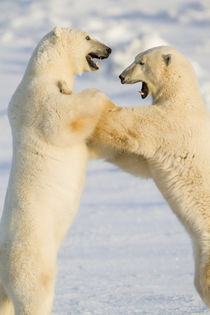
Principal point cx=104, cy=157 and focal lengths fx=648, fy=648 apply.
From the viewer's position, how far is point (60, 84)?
4746 mm

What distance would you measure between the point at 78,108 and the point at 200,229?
1.24 meters

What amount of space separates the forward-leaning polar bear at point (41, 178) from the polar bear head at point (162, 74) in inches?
17.5

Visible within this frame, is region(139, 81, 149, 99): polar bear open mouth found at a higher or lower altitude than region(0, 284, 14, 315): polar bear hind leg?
higher

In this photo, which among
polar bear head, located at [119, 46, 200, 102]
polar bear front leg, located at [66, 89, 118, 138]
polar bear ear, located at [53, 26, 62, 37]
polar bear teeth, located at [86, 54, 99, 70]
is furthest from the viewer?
polar bear teeth, located at [86, 54, 99, 70]

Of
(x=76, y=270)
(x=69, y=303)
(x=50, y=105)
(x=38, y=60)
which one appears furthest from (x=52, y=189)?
(x=76, y=270)

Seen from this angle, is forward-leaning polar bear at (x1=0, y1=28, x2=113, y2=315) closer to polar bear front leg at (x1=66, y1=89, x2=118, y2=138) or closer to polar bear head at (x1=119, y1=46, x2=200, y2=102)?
polar bear front leg at (x1=66, y1=89, x2=118, y2=138)

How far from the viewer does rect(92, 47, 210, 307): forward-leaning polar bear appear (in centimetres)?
463

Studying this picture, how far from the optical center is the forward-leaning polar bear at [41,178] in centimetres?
441

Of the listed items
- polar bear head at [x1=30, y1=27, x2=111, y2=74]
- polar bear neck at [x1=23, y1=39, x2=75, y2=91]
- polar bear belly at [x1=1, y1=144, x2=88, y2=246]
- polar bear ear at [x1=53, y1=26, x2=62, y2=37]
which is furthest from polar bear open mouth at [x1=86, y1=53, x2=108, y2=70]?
polar bear belly at [x1=1, y1=144, x2=88, y2=246]

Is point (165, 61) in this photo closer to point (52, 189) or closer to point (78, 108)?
point (78, 108)

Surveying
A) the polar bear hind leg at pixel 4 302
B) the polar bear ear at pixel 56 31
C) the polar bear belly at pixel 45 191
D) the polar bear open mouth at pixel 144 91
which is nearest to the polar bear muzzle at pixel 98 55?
the polar bear ear at pixel 56 31

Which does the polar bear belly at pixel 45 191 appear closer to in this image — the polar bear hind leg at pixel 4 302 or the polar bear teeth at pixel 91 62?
the polar bear hind leg at pixel 4 302

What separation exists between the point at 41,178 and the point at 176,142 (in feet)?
3.30

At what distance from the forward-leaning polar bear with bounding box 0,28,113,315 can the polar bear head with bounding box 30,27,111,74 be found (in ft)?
0.06
